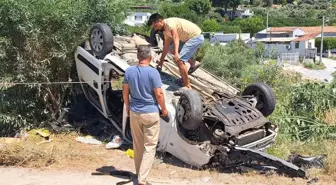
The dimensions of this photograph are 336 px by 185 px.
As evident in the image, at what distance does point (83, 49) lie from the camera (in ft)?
27.3

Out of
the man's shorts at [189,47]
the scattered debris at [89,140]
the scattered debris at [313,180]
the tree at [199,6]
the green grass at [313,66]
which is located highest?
the man's shorts at [189,47]

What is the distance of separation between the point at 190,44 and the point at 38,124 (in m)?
3.18

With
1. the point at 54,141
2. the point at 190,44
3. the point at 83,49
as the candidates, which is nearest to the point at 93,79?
the point at 83,49

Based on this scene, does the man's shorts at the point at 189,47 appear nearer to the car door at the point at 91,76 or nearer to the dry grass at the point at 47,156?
the car door at the point at 91,76

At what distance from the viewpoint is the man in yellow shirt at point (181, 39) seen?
722 cm

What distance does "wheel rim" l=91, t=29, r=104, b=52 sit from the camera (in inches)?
310

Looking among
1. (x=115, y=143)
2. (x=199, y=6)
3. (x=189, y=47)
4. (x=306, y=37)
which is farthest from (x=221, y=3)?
(x=115, y=143)

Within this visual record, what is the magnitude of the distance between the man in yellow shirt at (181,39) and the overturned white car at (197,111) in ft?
0.91

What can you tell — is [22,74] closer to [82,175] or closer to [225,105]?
[82,175]

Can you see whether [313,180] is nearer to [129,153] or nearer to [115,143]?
[129,153]

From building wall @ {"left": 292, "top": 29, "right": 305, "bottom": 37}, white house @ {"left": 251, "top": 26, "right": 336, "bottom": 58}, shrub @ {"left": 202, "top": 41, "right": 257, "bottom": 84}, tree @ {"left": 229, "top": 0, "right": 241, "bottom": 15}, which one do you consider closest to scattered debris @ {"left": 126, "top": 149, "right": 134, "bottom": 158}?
shrub @ {"left": 202, "top": 41, "right": 257, "bottom": 84}

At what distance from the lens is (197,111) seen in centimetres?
641

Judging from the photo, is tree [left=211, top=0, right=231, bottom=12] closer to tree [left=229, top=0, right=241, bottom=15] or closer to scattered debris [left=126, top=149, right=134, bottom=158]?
tree [left=229, top=0, right=241, bottom=15]

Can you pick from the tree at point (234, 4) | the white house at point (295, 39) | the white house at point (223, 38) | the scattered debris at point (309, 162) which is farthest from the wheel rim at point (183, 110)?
the tree at point (234, 4)
